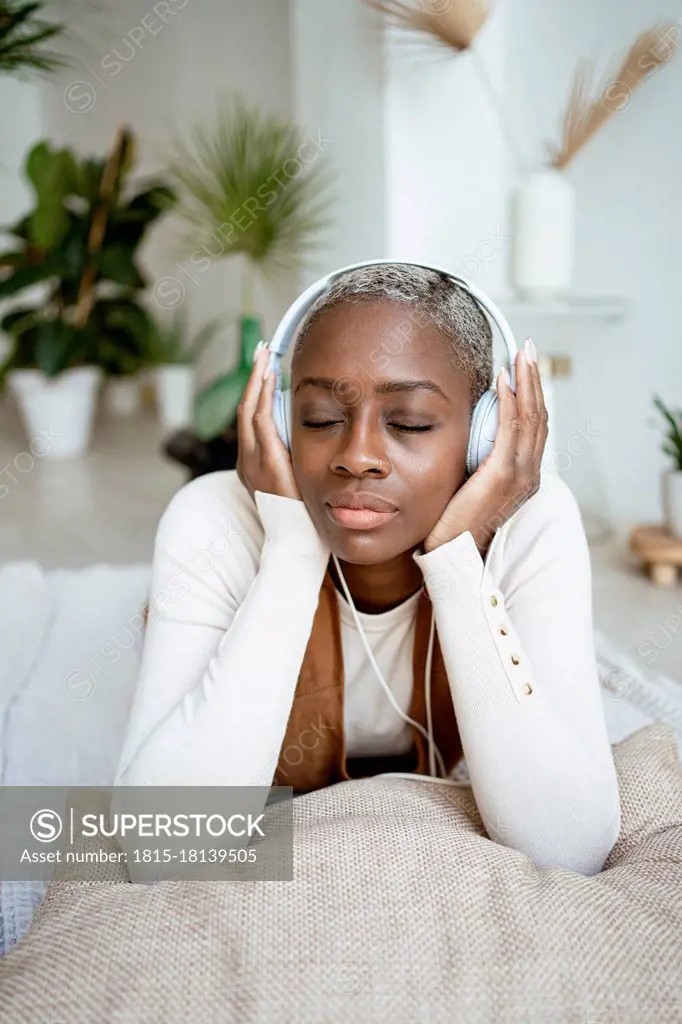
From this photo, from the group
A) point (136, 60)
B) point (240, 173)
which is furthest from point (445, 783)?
point (136, 60)

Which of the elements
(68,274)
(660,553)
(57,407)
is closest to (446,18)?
(660,553)

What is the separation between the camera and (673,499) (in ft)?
10.1

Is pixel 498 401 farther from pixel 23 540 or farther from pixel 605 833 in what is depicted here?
pixel 23 540

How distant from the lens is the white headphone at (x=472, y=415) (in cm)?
107

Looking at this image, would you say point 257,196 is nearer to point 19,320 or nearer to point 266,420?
point 19,320

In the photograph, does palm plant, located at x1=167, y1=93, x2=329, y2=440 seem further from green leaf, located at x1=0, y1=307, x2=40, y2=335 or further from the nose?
the nose

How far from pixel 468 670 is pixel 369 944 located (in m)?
0.32

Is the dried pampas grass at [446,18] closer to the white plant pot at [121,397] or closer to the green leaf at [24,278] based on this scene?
the green leaf at [24,278]

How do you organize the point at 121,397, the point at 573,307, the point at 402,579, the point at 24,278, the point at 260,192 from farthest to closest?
the point at 121,397, the point at 24,278, the point at 260,192, the point at 573,307, the point at 402,579

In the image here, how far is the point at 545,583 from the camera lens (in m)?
1.08

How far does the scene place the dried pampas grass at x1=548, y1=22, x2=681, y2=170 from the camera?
119 inches

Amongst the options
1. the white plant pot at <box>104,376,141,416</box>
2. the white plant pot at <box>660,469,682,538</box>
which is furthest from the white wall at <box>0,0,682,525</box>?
the white plant pot at <box>104,376,141,416</box>

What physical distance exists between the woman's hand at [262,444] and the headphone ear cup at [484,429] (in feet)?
0.73

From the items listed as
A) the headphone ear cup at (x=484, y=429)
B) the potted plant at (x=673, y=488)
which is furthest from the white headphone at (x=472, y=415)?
the potted plant at (x=673, y=488)
